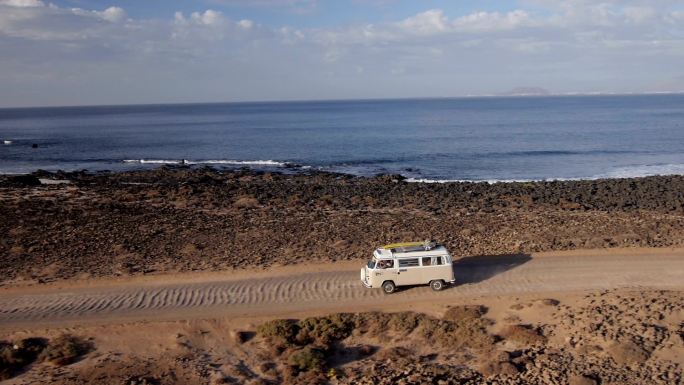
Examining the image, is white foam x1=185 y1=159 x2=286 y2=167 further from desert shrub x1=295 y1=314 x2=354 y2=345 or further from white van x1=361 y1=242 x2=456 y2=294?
desert shrub x1=295 y1=314 x2=354 y2=345

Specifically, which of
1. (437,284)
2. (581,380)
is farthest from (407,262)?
(581,380)

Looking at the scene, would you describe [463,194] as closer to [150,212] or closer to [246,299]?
[150,212]

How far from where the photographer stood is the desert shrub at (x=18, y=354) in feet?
65.4

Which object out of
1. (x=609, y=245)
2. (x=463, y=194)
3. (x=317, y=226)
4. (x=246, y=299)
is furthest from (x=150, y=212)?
(x=609, y=245)

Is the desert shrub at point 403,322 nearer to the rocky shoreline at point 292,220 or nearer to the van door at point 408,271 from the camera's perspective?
the van door at point 408,271

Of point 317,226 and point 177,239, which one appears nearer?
point 177,239

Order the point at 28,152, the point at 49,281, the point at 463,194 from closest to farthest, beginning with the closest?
the point at 49,281 < the point at 463,194 < the point at 28,152

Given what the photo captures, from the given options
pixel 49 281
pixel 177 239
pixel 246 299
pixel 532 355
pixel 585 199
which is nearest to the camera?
pixel 532 355

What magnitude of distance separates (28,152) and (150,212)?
6707cm

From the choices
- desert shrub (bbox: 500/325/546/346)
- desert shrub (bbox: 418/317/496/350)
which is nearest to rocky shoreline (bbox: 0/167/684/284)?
desert shrub (bbox: 418/317/496/350)

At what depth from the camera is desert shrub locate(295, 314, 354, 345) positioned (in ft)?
71.6

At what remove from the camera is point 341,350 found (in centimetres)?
2152

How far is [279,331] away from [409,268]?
20.7ft

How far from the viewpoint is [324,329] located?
22156mm
